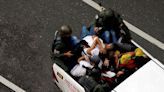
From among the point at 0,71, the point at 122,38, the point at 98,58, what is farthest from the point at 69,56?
the point at 0,71

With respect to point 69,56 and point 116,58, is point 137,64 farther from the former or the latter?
point 69,56

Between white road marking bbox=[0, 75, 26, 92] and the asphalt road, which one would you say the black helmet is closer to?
the asphalt road

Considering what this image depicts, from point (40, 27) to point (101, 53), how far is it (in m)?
2.35

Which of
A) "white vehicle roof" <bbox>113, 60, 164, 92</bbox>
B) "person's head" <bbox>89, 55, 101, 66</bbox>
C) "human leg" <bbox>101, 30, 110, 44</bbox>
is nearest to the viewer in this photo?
"white vehicle roof" <bbox>113, 60, 164, 92</bbox>

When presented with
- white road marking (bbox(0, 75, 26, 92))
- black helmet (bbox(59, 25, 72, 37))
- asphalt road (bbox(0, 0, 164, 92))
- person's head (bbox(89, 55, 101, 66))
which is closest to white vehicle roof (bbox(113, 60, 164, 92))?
person's head (bbox(89, 55, 101, 66))

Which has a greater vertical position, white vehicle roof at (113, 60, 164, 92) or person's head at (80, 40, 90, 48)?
person's head at (80, 40, 90, 48)

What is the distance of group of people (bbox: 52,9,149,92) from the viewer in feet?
28.4

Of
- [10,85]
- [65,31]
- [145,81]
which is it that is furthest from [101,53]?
[10,85]

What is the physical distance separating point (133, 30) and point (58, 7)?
1.81 m

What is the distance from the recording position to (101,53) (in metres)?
8.94

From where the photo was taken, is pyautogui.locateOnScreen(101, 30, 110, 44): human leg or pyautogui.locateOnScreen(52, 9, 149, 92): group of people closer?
pyautogui.locateOnScreen(52, 9, 149, 92): group of people

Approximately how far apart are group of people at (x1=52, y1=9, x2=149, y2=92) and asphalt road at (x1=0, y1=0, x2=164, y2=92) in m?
1.26

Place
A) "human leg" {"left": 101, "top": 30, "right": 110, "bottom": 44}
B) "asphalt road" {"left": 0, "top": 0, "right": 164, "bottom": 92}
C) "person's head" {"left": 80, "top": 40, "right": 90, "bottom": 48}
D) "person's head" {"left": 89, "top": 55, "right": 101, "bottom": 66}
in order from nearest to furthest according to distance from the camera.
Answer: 1. "person's head" {"left": 89, "top": 55, "right": 101, "bottom": 66}
2. "person's head" {"left": 80, "top": 40, "right": 90, "bottom": 48}
3. "human leg" {"left": 101, "top": 30, "right": 110, "bottom": 44}
4. "asphalt road" {"left": 0, "top": 0, "right": 164, "bottom": 92}

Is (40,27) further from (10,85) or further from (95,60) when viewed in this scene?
(95,60)
